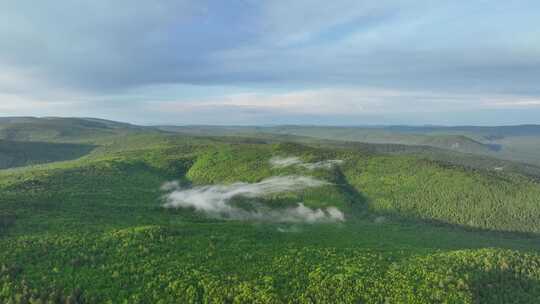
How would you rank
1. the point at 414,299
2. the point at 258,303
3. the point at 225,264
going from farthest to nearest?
1. the point at 225,264
2. the point at 414,299
3. the point at 258,303

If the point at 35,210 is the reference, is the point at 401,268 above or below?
below

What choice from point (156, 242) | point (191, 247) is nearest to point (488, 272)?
point (191, 247)

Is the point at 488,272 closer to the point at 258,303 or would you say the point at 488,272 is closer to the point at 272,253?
the point at 272,253

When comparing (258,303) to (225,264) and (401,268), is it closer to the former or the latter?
(225,264)

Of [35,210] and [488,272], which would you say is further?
[35,210]

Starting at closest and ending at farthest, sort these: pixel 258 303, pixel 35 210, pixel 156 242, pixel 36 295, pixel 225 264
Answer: pixel 36 295 → pixel 258 303 → pixel 225 264 → pixel 156 242 → pixel 35 210

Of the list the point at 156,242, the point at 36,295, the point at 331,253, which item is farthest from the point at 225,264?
the point at 36,295

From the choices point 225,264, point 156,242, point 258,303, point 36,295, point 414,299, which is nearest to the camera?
point 36,295

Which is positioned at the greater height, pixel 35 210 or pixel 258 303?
pixel 35 210

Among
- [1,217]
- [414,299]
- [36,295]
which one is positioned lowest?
[414,299]
